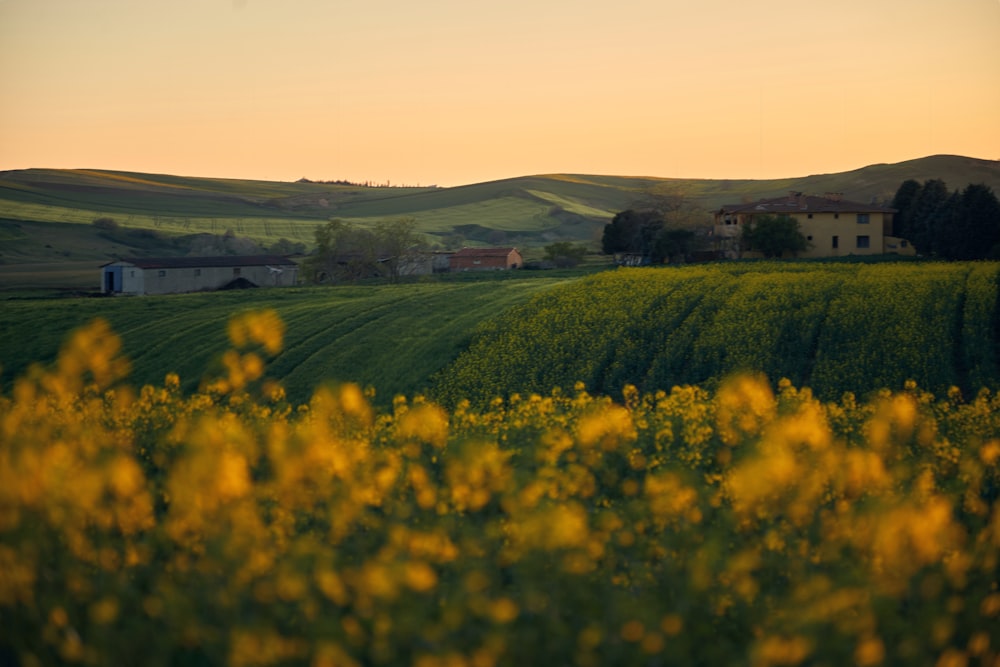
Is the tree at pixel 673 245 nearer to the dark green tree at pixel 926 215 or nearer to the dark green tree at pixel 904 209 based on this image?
the dark green tree at pixel 926 215

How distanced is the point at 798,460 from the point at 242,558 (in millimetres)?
11414

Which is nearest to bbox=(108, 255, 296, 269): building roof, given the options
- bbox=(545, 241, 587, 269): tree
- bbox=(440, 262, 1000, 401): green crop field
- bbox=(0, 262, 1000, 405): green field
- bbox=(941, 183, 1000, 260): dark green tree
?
bbox=(545, 241, 587, 269): tree

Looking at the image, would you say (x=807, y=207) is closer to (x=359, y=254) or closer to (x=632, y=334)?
(x=359, y=254)

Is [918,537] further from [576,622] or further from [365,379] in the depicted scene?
[365,379]

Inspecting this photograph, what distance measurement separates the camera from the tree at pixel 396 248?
90312 millimetres

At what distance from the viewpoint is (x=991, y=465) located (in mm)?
20766

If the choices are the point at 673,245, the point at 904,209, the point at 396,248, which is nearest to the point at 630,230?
the point at 673,245

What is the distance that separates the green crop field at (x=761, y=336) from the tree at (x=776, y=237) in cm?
1927

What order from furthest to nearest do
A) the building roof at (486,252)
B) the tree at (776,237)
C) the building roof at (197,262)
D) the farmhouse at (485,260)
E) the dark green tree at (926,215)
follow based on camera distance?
1. the building roof at (486,252)
2. the farmhouse at (485,260)
3. the building roof at (197,262)
4. the tree at (776,237)
5. the dark green tree at (926,215)

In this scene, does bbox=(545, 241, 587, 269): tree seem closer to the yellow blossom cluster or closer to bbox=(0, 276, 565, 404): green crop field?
bbox=(0, 276, 565, 404): green crop field

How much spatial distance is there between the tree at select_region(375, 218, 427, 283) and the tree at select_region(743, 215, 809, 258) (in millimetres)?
32725

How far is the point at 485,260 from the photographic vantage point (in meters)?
99.6

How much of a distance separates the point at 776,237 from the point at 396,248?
3618 centimetres

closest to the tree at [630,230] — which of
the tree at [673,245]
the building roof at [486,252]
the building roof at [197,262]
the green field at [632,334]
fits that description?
the tree at [673,245]
